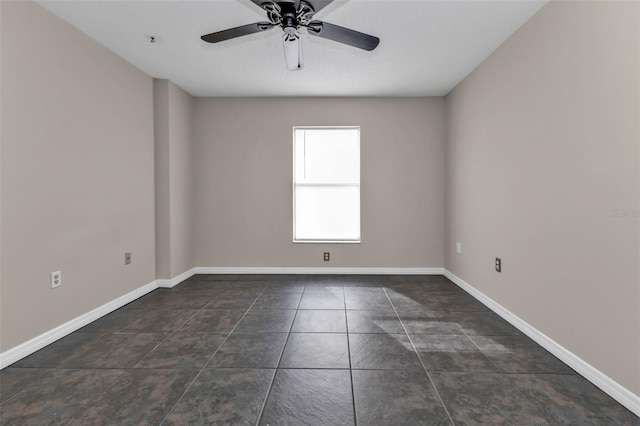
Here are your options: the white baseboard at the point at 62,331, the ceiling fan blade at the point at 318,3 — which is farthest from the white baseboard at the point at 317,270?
the ceiling fan blade at the point at 318,3

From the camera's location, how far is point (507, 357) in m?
1.92

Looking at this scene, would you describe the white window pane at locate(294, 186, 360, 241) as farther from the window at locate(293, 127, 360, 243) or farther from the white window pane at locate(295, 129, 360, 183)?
the white window pane at locate(295, 129, 360, 183)

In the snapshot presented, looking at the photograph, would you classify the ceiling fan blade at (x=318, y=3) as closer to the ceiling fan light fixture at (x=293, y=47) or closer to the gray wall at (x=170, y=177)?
the ceiling fan light fixture at (x=293, y=47)

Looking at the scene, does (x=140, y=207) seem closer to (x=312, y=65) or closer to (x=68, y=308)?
(x=68, y=308)

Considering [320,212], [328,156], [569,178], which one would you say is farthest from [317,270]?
[569,178]

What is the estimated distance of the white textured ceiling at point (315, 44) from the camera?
2137 mm

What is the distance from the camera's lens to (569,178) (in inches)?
72.4

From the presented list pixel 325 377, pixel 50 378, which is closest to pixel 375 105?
pixel 325 377

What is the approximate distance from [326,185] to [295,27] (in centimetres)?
239

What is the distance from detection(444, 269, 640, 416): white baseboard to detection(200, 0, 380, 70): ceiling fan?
92.2 inches

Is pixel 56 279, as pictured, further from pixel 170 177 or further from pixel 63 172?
pixel 170 177

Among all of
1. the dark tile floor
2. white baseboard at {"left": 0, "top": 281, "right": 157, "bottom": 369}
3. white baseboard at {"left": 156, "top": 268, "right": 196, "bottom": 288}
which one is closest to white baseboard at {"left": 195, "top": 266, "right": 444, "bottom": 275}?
white baseboard at {"left": 156, "top": 268, "right": 196, "bottom": 288}

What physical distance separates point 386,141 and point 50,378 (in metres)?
3.83

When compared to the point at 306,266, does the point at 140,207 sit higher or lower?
higher
